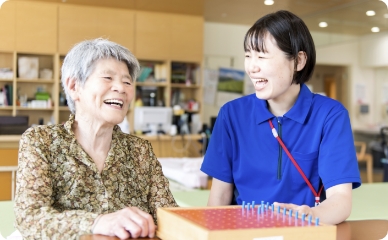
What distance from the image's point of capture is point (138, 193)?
1.51 meters

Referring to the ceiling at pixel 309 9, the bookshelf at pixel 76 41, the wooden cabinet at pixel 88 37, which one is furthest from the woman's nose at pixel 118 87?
the wooden cabinet at pixel 88 37

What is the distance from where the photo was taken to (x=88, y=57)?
143 cm

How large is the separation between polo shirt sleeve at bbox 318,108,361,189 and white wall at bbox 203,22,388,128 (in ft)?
22.4

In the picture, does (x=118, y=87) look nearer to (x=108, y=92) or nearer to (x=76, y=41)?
(x=108, y=92)

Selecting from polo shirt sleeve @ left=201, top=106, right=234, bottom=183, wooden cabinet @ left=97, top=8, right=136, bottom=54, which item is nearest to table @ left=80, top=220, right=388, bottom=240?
polo shirt sleeve @ left=201, top=106, right=234, bottom=183

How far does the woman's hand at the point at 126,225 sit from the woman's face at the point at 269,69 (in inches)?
23.1

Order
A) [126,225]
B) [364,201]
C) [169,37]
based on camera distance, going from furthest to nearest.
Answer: [169,37]
[364,201]
[126,225]

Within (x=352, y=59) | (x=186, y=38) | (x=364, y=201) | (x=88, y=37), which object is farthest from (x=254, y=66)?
(x=352, y=59)

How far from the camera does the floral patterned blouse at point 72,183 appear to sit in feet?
4.03

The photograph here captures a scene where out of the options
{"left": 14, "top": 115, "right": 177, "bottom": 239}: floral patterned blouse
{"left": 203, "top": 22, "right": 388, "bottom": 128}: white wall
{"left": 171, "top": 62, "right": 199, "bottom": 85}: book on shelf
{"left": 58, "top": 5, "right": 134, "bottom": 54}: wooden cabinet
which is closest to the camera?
{"left": 14, "top": 115, "right": 177, "bottom": 239}: floral patterned blouse

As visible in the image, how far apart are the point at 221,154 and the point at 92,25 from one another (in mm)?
5390

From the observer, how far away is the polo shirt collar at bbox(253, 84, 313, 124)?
162cm

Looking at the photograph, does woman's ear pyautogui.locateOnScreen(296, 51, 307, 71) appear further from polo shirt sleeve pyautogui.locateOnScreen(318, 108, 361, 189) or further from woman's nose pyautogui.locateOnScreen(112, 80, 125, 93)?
woman's nose pyautogui.locateOnScreen(112, 80, 125, 93)

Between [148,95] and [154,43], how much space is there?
742 millimetres
